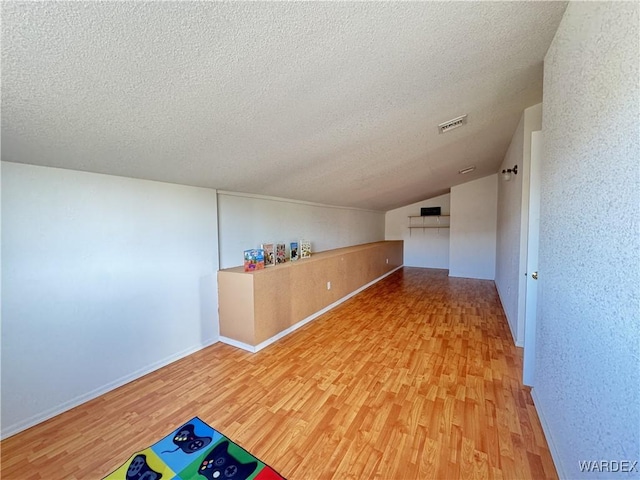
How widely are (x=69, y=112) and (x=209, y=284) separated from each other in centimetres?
191

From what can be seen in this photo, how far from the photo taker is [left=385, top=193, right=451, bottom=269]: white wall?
716 cm

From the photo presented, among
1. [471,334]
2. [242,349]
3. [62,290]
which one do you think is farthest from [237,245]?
[471,334]

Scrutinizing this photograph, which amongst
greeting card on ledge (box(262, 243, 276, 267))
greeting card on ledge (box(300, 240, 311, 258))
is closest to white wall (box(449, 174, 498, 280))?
greeting card on ledge (box(300, 240, 311, 258))

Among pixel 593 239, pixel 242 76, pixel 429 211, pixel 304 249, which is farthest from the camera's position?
pixel 429 211

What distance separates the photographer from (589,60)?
1016mm

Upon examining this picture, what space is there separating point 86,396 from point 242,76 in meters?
2.50

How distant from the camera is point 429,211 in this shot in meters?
7.10

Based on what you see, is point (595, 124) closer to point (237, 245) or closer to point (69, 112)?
point (69, 112)

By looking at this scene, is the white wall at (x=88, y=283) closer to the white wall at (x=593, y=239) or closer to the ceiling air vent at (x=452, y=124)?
the ceiling air vent at (x=452, y=124)

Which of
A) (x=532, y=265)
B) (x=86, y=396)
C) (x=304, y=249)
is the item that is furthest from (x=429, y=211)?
(x=86, y=396)

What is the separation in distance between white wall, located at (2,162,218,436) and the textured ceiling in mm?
217

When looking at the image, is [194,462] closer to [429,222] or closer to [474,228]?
[474,228]

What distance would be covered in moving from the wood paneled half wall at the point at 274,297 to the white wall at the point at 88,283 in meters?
0.34

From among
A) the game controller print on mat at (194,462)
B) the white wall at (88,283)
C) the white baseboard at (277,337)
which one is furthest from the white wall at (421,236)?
the game controller print on mat at (194,462)
